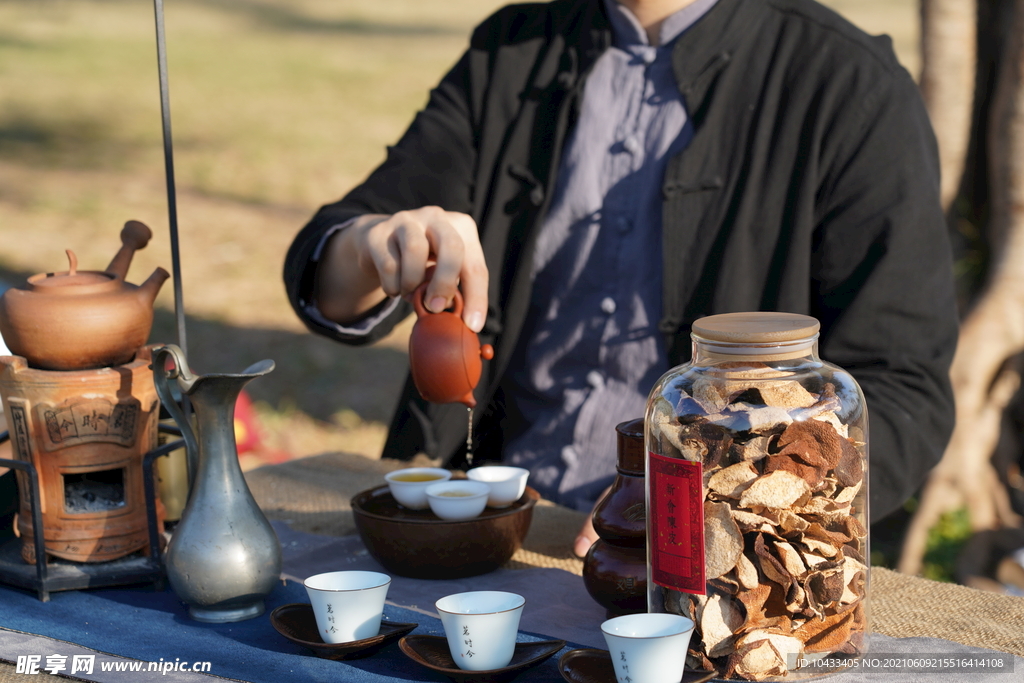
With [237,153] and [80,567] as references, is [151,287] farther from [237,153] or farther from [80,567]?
[237,153]

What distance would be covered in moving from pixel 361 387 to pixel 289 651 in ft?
13.4

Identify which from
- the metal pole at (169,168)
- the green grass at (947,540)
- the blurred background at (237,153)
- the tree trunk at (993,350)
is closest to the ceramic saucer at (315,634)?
the metal pole at (169,168)

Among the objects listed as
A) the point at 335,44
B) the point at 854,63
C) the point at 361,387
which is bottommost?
the point at 361,387

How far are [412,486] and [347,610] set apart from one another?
28 cm

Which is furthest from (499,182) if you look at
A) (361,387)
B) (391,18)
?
(391,18)

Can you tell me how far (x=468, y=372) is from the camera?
45.1 inches

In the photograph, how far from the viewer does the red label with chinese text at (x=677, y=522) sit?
0.87 meters

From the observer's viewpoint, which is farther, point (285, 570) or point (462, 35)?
point (462, 35)

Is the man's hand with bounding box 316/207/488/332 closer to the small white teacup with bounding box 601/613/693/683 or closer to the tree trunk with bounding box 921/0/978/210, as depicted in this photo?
the small white teacup with bounding box 601/613/693/683

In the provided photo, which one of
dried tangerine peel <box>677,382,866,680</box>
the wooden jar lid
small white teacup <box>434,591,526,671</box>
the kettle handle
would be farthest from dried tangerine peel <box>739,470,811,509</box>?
the kettle handle

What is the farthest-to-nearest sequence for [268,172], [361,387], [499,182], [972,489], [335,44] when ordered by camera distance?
[335,44] → [268,172] → [361,387] → [972,489] → [499,182]

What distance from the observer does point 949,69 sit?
256 cm

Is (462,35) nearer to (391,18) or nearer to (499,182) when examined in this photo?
(391,18)

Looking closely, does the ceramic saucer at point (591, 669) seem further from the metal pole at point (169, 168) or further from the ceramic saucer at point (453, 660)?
the metal pole at point (169, 168)
